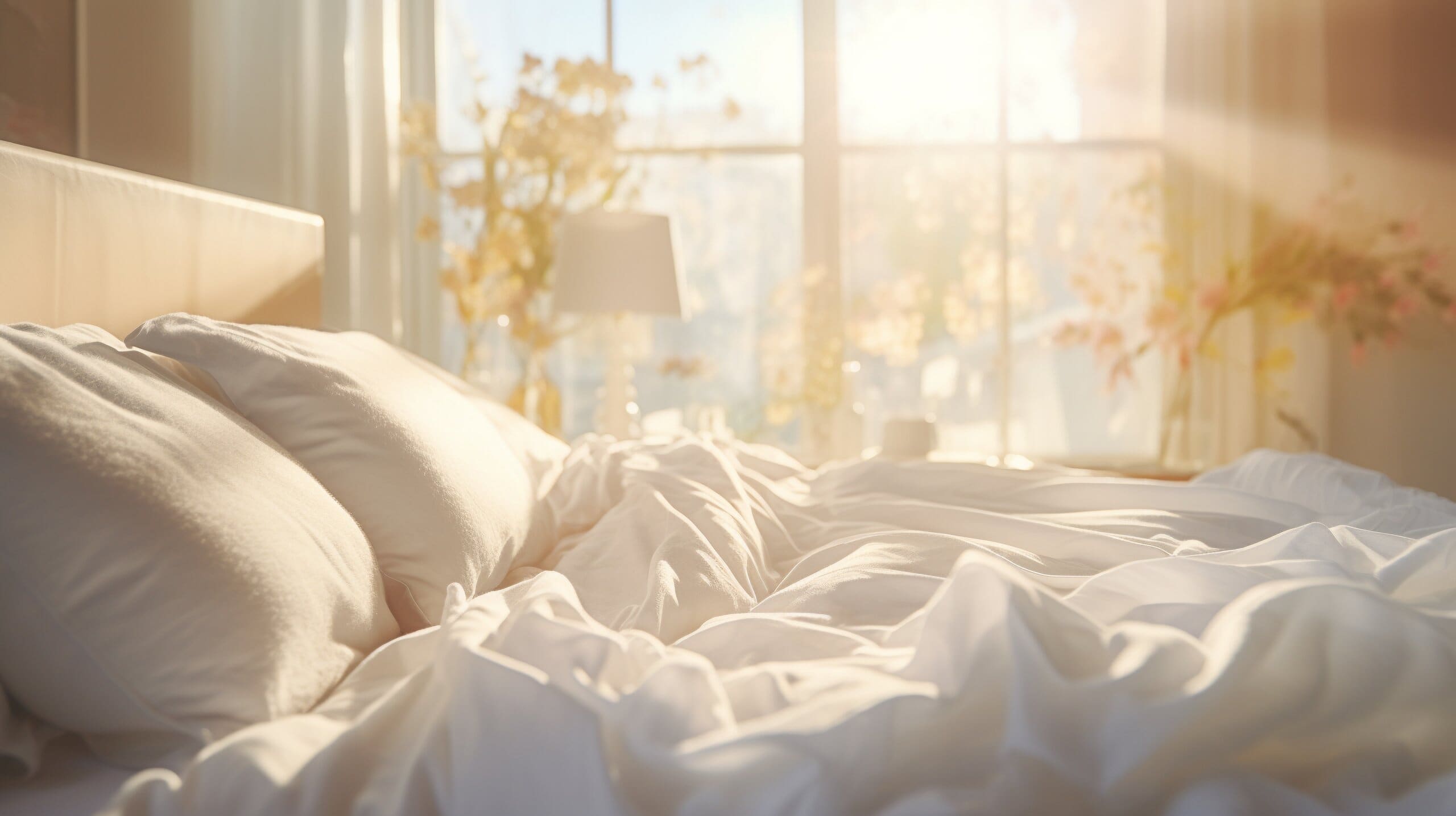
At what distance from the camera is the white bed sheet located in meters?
0.68

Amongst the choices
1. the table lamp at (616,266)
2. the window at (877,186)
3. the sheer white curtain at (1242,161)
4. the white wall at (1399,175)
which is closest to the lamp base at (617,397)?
the table lamp at (616,266)

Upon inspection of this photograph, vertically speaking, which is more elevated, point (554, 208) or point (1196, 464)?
point (554, 208)

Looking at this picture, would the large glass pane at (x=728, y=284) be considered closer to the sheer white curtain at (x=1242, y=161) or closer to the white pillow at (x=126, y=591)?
the sheer white curtain at (x=1242, y=161)

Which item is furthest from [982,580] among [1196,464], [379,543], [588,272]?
[1196,464]

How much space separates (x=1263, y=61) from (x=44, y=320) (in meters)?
3.72

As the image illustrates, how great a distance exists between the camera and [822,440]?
3.35m

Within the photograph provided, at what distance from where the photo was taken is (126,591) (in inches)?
29.8

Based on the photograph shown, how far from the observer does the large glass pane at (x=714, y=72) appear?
372 cm

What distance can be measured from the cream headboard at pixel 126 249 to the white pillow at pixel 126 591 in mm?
465

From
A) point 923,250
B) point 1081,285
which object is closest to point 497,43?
point 923,250

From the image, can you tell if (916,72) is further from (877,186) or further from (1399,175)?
(1399,175)

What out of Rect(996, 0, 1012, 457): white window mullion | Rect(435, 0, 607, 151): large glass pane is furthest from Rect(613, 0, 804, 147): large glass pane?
Rect(996, 0, 1012, 457): white window mullion

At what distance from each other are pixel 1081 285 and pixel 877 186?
876mm

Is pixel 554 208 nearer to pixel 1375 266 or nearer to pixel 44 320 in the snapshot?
pixel 44 320
